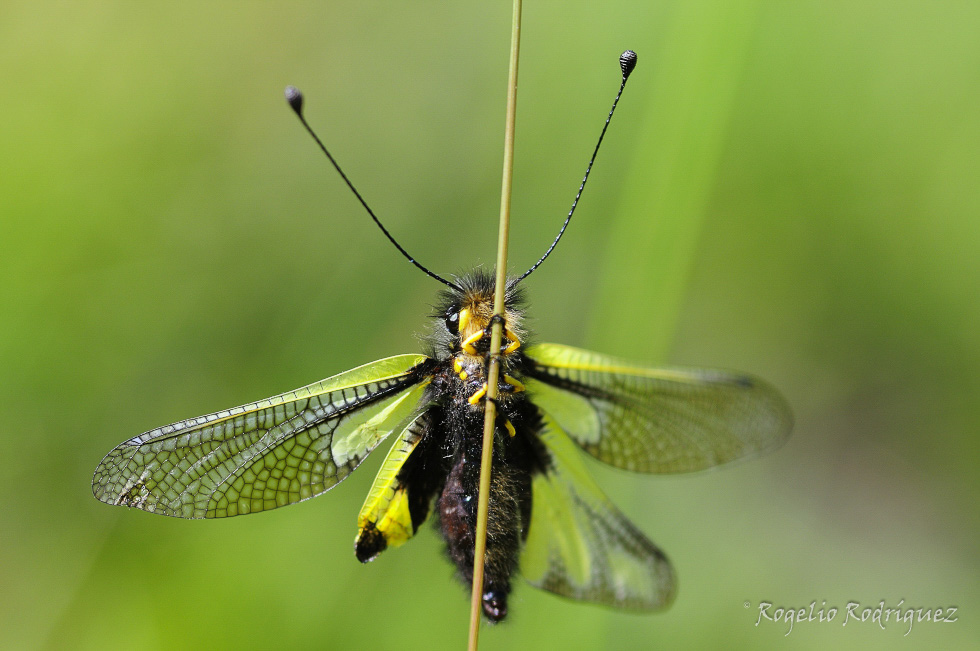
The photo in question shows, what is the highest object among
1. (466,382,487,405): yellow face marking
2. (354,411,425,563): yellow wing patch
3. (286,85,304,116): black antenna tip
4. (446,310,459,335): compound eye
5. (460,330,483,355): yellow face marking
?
(286,85,304,116): black antenna tip

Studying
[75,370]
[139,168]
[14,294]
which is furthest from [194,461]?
[139,168]

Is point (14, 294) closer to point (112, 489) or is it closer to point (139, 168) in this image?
point (139, 168)

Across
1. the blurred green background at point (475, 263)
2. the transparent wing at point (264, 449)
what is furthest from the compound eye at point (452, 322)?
the blurred green background at point (475, 263)

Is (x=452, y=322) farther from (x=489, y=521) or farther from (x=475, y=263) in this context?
(x=475, y=263)

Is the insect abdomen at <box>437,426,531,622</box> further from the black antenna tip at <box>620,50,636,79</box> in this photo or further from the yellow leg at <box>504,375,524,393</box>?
the black antenna tip at <box>620,50,636,79</box>

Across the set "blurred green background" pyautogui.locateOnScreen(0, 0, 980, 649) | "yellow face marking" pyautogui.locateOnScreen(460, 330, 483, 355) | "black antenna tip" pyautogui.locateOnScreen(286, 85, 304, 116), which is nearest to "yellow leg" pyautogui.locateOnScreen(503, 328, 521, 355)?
"yellow face marking" pyautogui.locateOnScreen(460, 330, 483, 355)

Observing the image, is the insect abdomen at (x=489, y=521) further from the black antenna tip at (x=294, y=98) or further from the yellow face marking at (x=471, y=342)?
the black antenna tip at (x=294, y=98)

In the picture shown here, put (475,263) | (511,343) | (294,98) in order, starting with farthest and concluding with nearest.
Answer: (475,263), (511,343), (294,98)

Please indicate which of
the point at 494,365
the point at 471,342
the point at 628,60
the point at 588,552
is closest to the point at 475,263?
the point at 588,552
